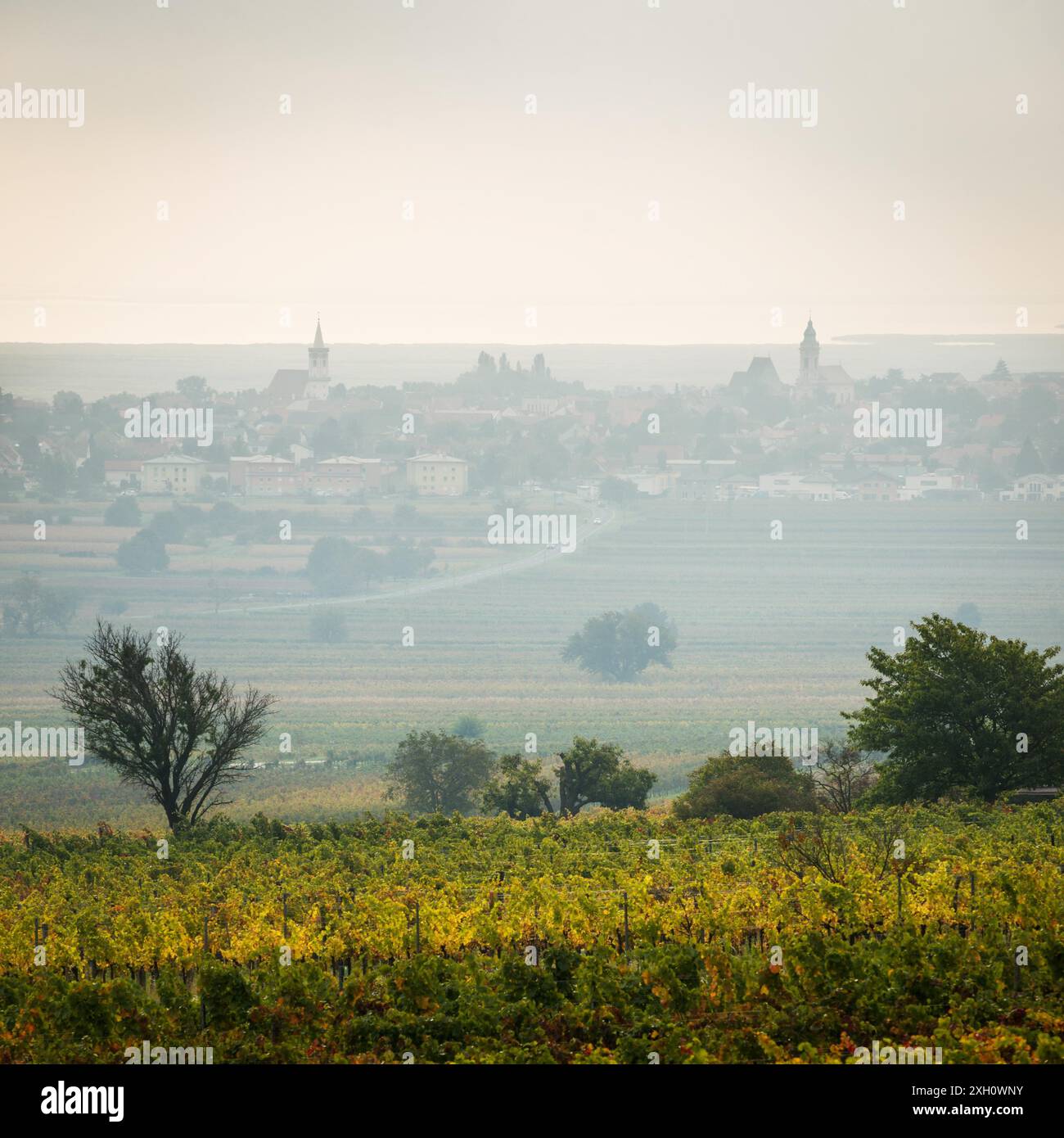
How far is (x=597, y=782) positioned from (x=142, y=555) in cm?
11735

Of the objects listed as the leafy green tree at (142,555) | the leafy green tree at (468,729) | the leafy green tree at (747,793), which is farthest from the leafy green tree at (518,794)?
the leafy green tree at (142,555)

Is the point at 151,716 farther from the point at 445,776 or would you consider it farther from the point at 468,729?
the point at 468,729

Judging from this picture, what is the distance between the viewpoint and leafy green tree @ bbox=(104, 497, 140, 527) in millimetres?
155750

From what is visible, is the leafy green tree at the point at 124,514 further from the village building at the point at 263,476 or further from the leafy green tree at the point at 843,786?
the leafy green tree at the point at 843,786

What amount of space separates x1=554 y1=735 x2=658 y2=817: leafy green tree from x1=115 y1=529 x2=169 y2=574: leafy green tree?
115130 mm

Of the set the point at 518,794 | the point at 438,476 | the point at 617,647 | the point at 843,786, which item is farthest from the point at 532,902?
the point at 438,476

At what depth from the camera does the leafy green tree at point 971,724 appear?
26203mm

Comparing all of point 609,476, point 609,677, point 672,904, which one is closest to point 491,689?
point 609,677

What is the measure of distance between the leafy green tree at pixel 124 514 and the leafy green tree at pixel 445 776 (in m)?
112

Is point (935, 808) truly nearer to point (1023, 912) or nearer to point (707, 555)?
point (1023, 912)

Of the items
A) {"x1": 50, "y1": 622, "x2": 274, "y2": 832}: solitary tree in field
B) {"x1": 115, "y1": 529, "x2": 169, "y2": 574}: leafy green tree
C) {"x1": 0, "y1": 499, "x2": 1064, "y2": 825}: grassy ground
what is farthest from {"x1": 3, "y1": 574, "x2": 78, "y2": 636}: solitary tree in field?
{"x1": 50, "y1": 622, "x2": 274, "y2": 832}: solitary tree in field

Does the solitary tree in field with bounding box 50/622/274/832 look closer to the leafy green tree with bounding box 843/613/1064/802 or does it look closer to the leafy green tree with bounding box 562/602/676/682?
the leafy green tree with bounding box 843/613/1064/802

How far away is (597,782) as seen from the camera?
31391mm

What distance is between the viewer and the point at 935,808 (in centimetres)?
2512
